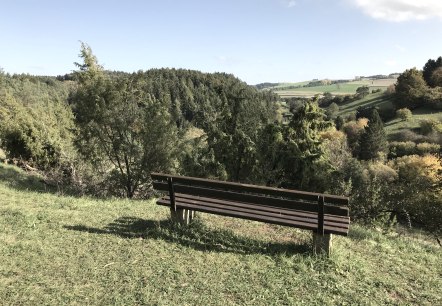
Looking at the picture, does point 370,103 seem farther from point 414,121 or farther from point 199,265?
point 199,265

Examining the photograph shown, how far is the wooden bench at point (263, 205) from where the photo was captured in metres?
5.62

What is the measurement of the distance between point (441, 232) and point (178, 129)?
42.9 ft

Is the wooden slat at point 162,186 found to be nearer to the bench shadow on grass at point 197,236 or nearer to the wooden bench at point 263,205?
the wooden bench at point 263,205

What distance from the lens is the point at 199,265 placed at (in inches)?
219

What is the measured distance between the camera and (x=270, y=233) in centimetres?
703

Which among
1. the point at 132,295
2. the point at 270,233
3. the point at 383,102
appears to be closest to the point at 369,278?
the point at 270,233

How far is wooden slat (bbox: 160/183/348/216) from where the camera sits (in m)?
5.60

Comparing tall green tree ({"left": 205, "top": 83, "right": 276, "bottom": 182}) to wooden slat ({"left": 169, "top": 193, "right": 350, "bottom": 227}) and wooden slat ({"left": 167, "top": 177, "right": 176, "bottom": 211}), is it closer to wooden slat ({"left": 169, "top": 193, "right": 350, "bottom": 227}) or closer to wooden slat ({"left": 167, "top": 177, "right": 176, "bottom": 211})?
wooden slat ({"left": 169, "top": 193, "right": 350, "bottom": 227})

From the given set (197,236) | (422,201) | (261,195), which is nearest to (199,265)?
(197,236)

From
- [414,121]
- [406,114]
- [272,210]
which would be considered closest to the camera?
[272,210]

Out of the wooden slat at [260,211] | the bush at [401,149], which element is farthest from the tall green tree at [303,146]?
the bush at [401,149]

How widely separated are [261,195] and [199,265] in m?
1.79

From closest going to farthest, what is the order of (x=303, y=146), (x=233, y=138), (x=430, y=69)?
(x=303, y=146)
(x=233, y=138)
(x=430, y=69)

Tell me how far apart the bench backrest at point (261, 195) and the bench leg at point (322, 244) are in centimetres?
47
